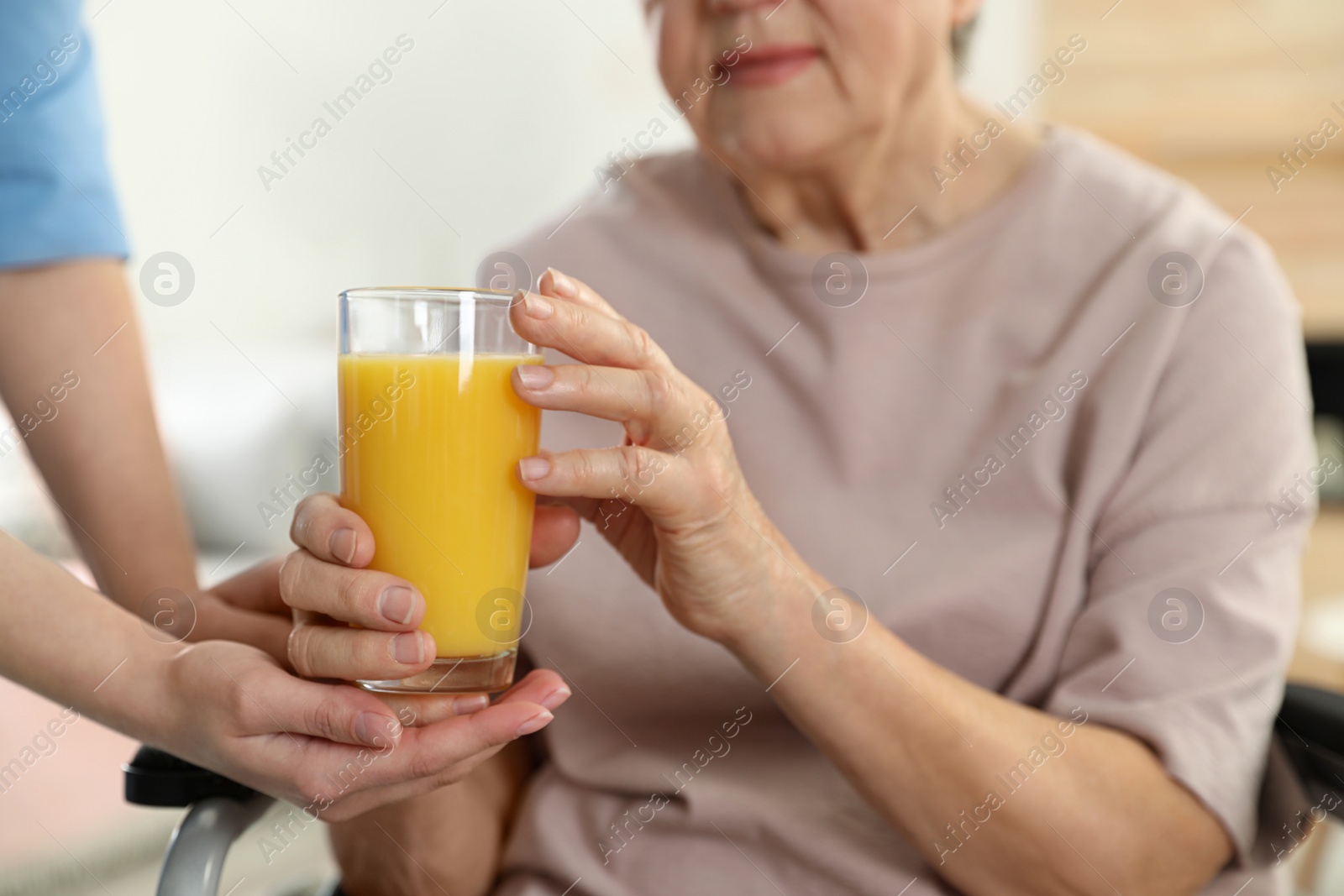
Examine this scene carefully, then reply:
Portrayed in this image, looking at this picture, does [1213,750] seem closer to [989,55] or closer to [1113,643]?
[1113,643]

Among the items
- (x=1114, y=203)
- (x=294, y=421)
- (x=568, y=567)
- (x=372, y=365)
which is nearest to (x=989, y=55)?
(x=294, y=421)

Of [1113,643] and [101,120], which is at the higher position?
[101,120]

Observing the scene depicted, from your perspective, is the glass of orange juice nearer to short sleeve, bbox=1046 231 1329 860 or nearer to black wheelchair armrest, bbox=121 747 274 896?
black wheelchair armrest, bbox=121 747 274 896

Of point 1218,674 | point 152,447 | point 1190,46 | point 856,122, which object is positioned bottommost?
point 1190,46

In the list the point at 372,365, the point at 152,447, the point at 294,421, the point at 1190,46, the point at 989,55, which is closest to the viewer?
the point at 372,365

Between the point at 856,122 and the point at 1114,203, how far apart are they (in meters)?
0.31

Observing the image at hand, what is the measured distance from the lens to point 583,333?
77 cm

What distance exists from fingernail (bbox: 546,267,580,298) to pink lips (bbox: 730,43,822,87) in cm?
47

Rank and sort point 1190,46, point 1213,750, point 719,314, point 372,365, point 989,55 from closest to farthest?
point 372,365 < point 1213,750 < point 719,314 < point 1190,46 < point 989,55

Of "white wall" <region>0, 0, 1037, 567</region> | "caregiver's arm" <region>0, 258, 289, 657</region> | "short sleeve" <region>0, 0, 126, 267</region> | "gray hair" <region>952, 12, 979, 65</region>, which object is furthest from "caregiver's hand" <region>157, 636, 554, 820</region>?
"white wall" <region>0, 0, 1037, 567</region>

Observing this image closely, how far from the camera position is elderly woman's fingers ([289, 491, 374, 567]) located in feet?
2.68

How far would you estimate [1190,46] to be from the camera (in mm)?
3365

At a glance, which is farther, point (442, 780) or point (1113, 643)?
point (1113, 643)
